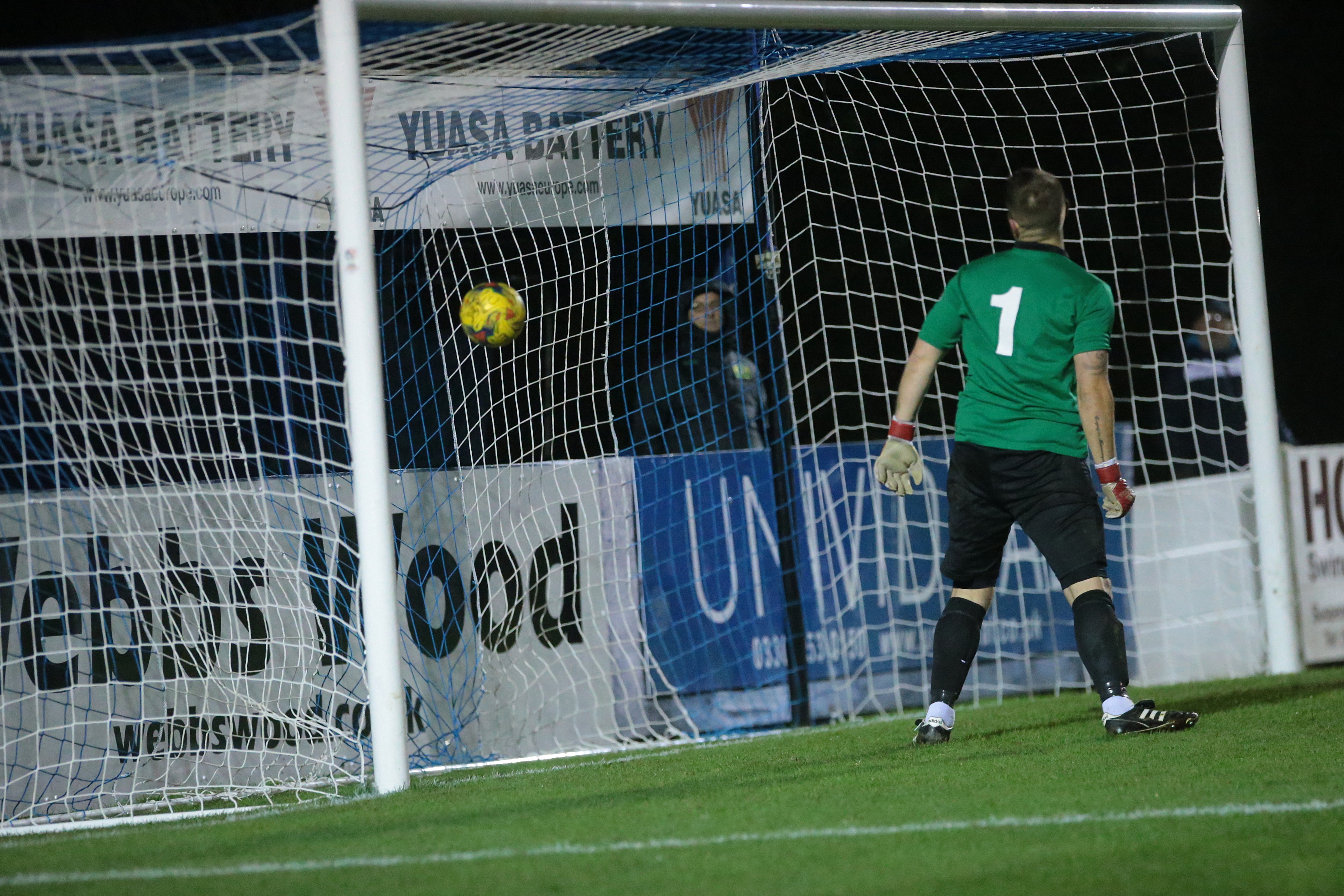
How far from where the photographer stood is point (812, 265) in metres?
8.77

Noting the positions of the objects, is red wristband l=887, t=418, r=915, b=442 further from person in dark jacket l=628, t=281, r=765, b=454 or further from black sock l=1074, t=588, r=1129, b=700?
person in dark jacket l=628, t=281, r=765, b=454

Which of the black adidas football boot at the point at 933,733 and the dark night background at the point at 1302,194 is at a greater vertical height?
the dark night background at the point at 1302,194

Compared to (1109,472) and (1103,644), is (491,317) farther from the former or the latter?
(1103,644)

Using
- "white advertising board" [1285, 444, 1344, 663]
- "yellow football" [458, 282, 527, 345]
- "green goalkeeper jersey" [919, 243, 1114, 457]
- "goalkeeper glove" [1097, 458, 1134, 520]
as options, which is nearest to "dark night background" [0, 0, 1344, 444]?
"white advertising board" [1285, 444, 1344, 663]

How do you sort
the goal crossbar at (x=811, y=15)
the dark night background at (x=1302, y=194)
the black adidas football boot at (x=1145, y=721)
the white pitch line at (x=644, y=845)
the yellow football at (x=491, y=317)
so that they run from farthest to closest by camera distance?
1. the dark night background at (x=1302, y=194)
2. the yellow football at (x=491, y=317)
3. the black adidas football boot at (x=1145, y=721)
4. the goal crossbar at (x=811, y=15)
5. the white pitch line at (x=644, y=845)

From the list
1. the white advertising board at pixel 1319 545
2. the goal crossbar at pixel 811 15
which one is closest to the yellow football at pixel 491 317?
the goal crossbar at pixel 811 15

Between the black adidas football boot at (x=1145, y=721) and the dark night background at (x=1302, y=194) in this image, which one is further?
the dark night background at (x=1302, y=194)

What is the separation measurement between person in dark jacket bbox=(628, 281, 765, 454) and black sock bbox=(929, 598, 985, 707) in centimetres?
183

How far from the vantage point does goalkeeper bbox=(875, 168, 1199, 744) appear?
4.86 m

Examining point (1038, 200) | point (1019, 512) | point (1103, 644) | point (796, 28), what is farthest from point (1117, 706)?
point (796, 28)

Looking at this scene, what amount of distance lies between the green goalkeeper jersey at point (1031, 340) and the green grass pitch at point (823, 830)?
3.40 feet

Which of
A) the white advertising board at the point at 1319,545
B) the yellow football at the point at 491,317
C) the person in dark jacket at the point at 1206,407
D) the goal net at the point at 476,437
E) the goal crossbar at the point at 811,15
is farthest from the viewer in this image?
the person in dark jacket at the point at 1206,407

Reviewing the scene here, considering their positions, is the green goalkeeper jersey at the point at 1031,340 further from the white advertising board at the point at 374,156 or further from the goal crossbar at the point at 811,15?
the white advertising board at the point at 374,156

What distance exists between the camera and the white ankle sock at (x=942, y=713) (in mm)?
4996
